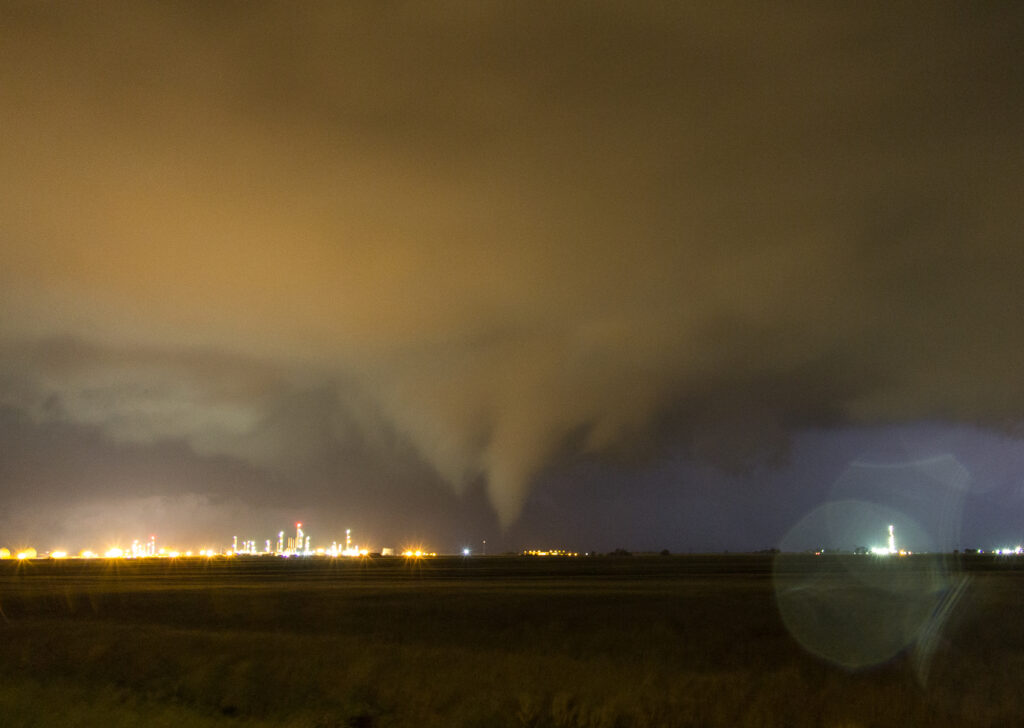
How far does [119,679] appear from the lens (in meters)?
27.3

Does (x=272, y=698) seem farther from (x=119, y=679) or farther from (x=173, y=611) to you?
(x=173, y=611)

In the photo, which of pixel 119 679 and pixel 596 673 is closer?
pixel 596 673

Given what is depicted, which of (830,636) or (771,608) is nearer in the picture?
(830,636)

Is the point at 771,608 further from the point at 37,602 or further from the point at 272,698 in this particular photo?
the point at 37,602

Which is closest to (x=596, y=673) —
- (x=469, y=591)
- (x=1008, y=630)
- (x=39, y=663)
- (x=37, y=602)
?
(x=39, y=663)

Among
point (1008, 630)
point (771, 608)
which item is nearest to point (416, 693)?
point (1008, 630)

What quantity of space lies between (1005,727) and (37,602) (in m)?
62.9

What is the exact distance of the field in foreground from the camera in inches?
837

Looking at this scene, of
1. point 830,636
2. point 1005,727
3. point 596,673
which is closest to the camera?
point 1005,727

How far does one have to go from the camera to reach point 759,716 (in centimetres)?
2055

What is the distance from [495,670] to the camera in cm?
2669

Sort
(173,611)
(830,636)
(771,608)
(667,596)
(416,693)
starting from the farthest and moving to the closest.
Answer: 1. (667,596)
2. (173,611)
3. (771,608)
4. (830,636)
5. (416,693)

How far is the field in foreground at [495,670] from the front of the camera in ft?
69.7

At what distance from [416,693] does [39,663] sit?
46.9 feet
